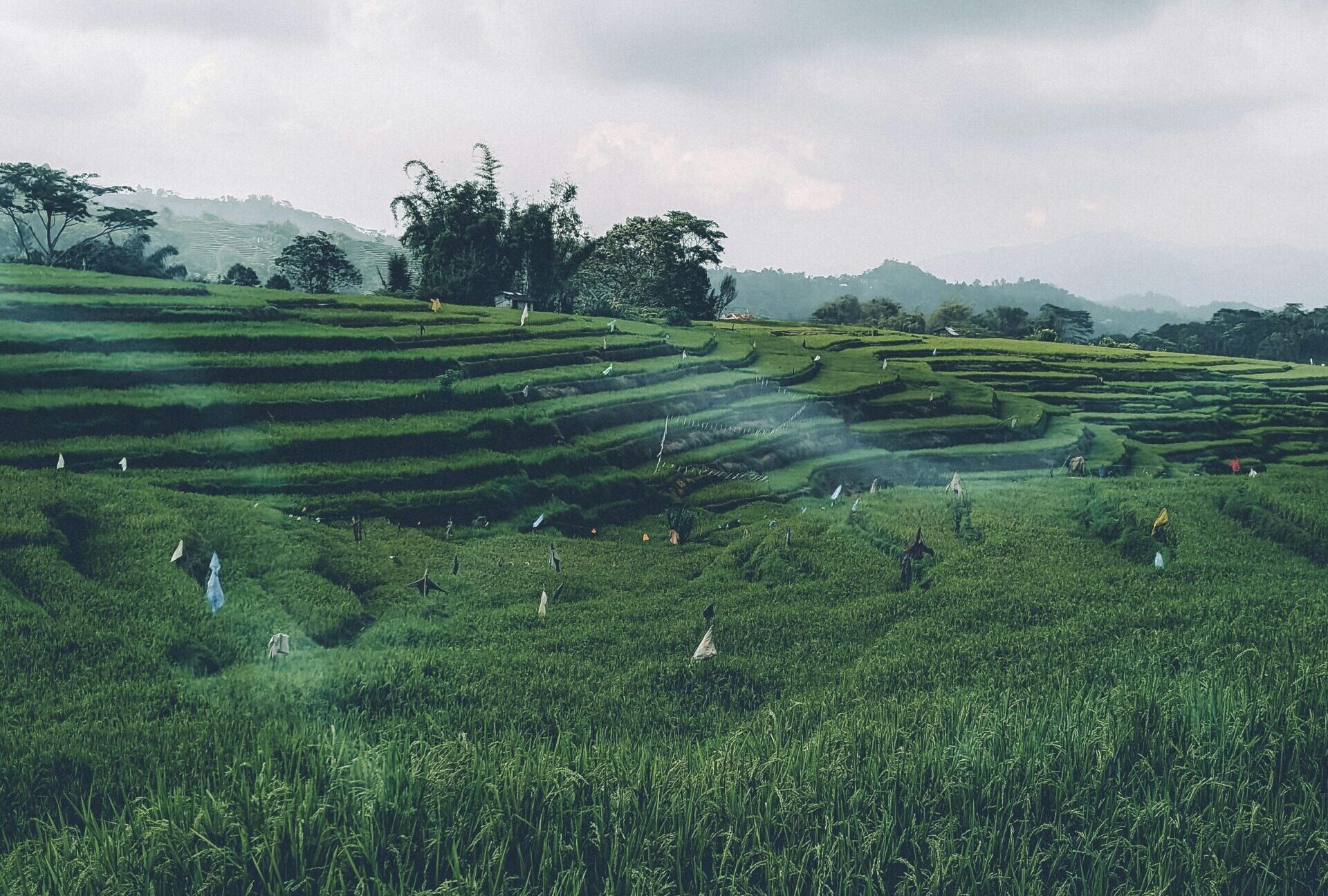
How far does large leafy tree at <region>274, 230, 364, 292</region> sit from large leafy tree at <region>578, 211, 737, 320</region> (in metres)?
12.1

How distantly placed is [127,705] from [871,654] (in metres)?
5.96

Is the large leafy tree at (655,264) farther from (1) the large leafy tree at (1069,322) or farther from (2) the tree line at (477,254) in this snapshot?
(1) the large leafy tree at (1069,322)

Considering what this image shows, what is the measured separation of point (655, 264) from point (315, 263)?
1667 centimetres

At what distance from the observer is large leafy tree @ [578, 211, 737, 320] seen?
1791 inches

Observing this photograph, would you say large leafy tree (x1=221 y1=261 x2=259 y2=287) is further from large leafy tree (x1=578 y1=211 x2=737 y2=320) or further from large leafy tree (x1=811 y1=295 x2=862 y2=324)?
large leafy tree (x1=811 y1=295 x2=862 y2=324)

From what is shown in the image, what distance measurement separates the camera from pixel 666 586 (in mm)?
11195

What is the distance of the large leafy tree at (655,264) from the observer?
4550 cm

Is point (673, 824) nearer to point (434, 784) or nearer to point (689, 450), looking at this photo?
point (434, 784)

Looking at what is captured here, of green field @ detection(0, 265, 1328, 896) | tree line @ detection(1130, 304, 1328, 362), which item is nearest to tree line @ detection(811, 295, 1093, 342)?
tree line @ detection(1130, 304, 1328, 362)

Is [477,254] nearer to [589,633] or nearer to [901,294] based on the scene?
[589,633]

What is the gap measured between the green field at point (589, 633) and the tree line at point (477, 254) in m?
14.0

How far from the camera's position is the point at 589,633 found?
28.9 ft

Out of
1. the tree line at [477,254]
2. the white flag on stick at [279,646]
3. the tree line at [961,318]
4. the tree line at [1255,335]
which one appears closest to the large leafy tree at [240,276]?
the tree line at [477,254]

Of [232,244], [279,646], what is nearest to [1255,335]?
[279,646]
